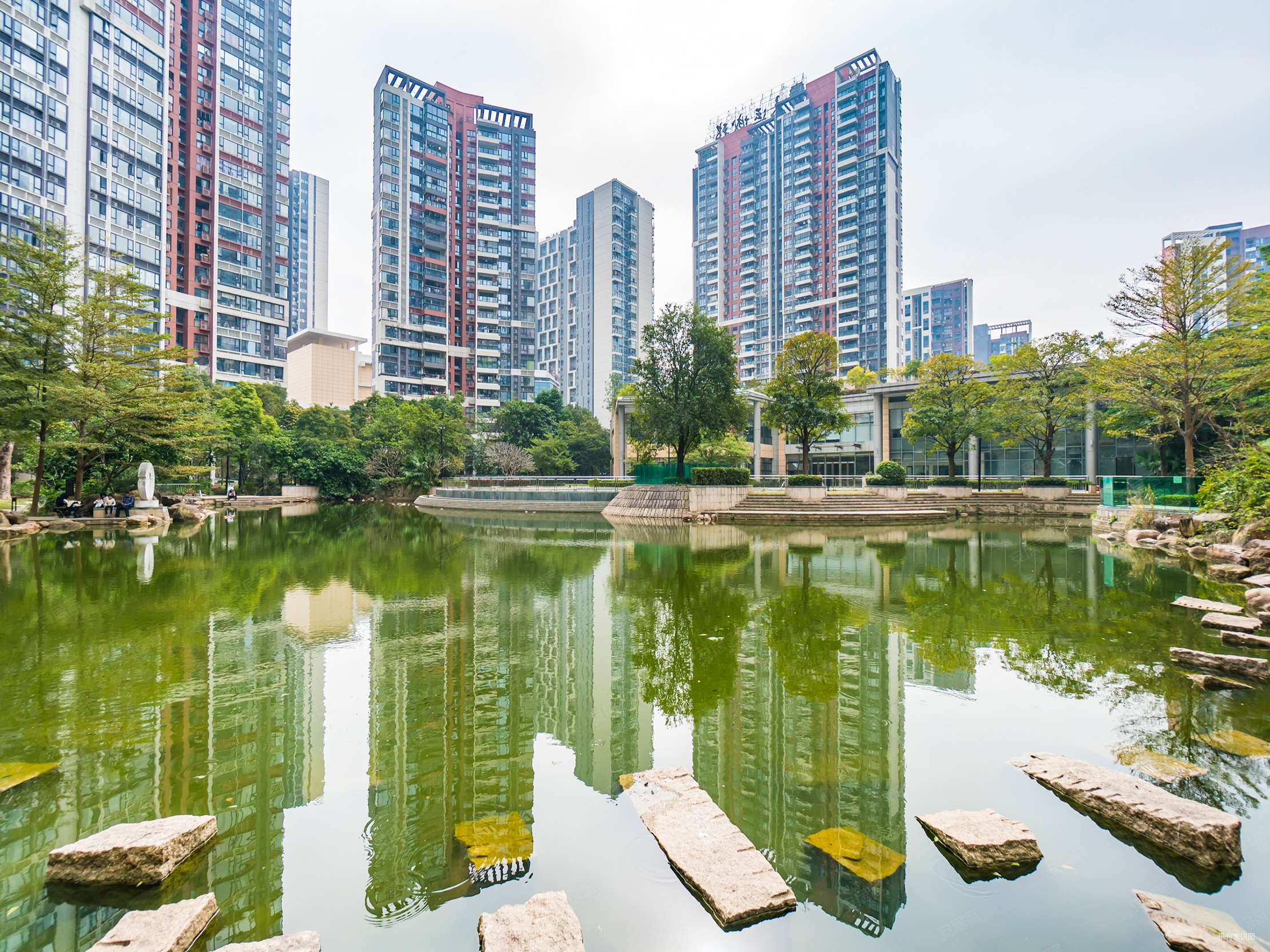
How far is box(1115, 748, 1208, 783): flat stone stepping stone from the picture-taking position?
373 cm

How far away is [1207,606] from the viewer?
7.91 metres

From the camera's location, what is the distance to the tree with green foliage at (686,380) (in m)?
28.2

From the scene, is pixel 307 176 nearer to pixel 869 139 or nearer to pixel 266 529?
pixel 869 139

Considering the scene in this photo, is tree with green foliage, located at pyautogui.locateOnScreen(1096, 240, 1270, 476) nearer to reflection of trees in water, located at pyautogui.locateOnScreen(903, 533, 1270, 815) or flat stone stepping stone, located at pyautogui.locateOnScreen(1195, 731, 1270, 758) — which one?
reflection of trees in water, located at pyautogui.locateOnScreen(903, 533, 1270, 815)

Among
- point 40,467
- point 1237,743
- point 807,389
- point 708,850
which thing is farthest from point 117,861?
point 807,389

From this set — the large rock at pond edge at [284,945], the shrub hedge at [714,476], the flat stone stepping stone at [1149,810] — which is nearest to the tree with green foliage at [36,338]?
the shrub hedge at [714,476]

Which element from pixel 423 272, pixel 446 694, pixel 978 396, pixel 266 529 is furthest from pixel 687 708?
pixel 423 272

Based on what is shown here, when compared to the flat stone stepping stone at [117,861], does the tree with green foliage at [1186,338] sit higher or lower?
higher

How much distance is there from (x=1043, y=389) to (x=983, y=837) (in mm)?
34877

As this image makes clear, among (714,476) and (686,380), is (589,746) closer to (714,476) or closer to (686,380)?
(714,476)

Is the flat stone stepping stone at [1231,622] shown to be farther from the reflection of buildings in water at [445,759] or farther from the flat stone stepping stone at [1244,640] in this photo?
the reflection of buildings in water at [445,759]

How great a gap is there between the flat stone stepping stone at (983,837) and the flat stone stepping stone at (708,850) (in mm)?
932

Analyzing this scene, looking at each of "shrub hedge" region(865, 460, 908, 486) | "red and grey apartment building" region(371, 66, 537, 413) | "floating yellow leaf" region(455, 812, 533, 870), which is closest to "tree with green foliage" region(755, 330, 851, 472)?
"shrub hedge" region(865, 460, 908, 486)

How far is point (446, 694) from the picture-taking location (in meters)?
5.16
